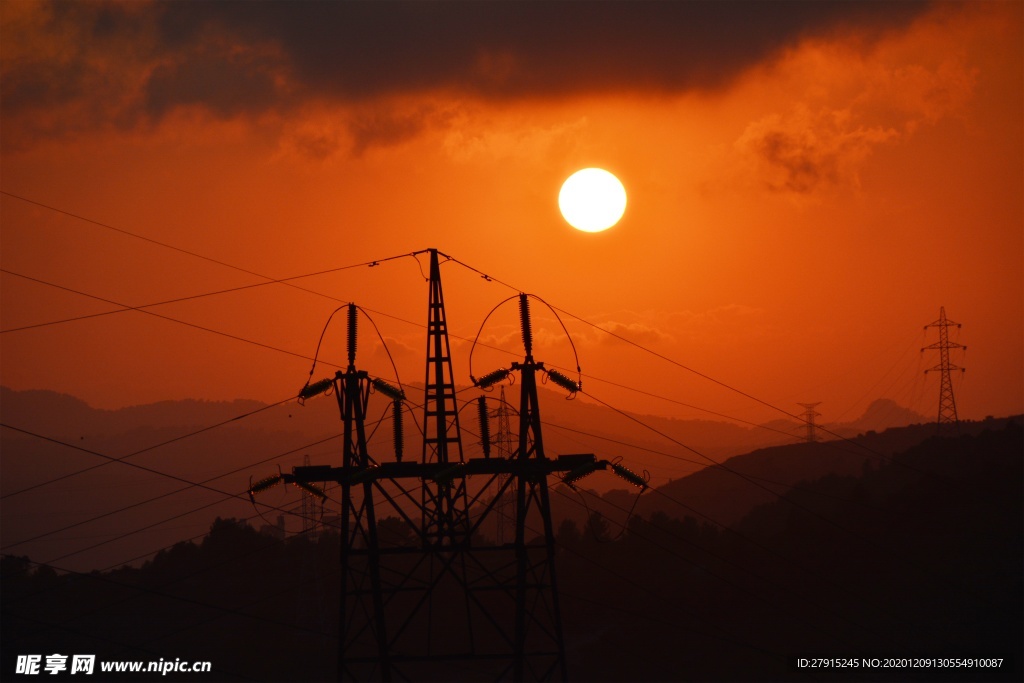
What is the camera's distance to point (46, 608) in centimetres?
15200

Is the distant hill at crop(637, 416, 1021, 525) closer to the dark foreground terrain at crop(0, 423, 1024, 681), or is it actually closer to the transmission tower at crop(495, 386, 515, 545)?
the dark foreground terrain at crop(0, 423, 1024, 681)

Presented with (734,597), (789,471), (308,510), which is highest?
(789,471)

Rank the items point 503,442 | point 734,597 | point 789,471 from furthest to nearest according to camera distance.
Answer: point 789,471, point 734,597, point 503,442

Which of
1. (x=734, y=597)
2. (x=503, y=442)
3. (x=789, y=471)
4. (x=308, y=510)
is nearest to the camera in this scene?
(x=503, y=442)

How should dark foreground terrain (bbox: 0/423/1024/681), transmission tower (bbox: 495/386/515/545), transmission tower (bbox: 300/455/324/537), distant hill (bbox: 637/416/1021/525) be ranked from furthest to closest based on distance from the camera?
1. distant hill (bbox: 637/416/1021/525)
2. dark foreground terrain (bbox: 0/423/1024/681)
3. transmission tower (bbox: 300/455/324/537)
4. transmission tower (bbox: 495/386/515/545)

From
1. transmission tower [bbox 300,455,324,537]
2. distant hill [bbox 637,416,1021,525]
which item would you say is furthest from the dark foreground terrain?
distant hill [bbox 637,416,1021,525]

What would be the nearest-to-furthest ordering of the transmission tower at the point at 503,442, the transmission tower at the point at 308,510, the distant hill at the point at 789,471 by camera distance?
the transmission tower at the point at 503,442 → the transmission tower at the point at 308,510 → the distant hill at the point at 789,471

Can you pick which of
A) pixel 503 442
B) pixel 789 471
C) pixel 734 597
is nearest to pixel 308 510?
pixel 734 597

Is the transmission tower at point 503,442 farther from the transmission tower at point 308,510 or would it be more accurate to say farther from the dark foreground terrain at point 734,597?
the dark foreground terrain at point 734,597

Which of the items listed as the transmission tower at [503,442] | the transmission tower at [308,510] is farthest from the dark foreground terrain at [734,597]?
the transmission tower at [503,442]

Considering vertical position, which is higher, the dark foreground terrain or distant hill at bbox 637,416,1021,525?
distant hill at bbox 637,416,1021,525

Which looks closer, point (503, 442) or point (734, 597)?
point (503, 442)

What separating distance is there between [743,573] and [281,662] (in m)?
51.5

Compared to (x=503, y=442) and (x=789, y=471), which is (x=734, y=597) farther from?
(x=789, y=471)
